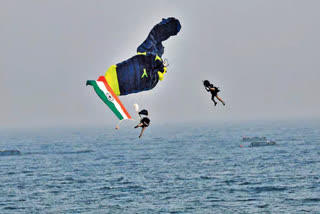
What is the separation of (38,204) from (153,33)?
487 ft

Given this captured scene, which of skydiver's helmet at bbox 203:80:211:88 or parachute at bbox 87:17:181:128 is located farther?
parachute at bbox 87:17:181:128

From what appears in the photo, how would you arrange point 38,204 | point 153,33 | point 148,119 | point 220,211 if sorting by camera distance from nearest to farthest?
point 148,119 < point 153,33 < point 220,211 < point 38,204

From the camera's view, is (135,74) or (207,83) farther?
(135,74)

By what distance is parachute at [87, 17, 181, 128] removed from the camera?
115ft

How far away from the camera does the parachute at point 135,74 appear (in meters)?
34.9

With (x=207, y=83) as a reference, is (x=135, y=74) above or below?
above

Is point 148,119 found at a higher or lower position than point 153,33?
lower

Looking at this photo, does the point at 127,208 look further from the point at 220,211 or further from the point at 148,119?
the point at 148,119

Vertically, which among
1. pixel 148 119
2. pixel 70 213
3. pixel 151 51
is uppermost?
pixel 151 51

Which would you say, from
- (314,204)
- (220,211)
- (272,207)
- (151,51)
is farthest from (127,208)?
(151,51)

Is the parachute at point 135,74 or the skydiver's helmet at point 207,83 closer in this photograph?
the skydiver's helmet at point 207,83

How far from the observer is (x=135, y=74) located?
3619cm

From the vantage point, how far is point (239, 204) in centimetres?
16762

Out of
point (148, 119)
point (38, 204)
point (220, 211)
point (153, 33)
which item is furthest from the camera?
point (38, 204)
